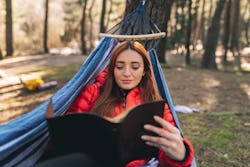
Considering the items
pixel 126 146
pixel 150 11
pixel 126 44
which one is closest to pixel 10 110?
pixel 150 11

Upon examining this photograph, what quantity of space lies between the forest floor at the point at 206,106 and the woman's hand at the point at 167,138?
1858 mm

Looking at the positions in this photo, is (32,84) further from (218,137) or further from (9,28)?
(9,28)

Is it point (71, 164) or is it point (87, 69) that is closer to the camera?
point (71, 164)

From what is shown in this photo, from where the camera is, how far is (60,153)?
5.71 ft

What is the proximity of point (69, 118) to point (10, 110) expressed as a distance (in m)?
4.75

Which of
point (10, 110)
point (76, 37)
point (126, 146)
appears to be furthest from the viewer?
point (76, 37)

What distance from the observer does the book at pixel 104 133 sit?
1622 millimetres

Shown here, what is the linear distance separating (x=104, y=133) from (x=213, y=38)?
9.67 metres

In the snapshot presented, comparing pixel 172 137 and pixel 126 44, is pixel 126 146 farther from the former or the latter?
pixel 126 44

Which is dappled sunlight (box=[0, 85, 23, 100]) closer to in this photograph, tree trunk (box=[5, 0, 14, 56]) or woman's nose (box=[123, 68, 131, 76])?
woman's nose (box=[123, 68, 131, 76])

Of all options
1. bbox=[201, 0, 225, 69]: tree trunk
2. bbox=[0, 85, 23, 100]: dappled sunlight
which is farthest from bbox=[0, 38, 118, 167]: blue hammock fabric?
bbox=[201, 0, 225, 69]: tree trunk

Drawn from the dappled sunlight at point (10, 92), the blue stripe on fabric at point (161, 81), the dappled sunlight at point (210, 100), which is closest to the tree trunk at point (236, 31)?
the dappled sunlight at point (210, 100)

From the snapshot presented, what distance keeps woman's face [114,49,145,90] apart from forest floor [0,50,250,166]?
160 cm

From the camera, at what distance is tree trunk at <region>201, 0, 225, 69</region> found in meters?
Answer: 10.5
